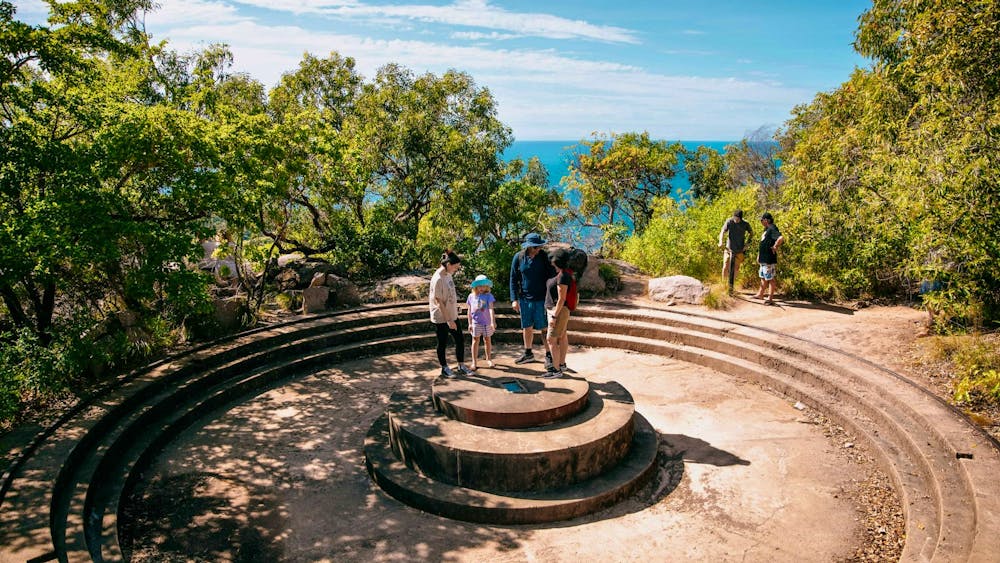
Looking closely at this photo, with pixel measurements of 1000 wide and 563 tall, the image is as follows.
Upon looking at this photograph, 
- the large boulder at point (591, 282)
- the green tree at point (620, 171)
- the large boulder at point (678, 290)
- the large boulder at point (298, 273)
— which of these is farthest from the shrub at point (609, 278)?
the green tree at point (620, 171)

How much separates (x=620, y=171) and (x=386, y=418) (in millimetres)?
19535

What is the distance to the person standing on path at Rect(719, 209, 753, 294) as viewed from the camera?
1175cm

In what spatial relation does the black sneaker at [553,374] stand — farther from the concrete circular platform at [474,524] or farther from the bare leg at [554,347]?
the concrete circular platform at [474,524]

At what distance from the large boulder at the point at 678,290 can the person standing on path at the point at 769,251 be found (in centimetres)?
115

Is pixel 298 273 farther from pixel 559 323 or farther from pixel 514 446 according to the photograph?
pixel 514 446

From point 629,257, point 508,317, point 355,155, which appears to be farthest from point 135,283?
point 629,257

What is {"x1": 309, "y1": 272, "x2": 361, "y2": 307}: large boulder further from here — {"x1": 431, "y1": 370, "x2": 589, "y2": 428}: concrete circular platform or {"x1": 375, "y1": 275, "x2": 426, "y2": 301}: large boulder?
{"x1": 431, "y1": 370, "x2": 589, "y2": 428}: concrete circular platform

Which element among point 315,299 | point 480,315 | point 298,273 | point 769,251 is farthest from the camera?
point 298,273

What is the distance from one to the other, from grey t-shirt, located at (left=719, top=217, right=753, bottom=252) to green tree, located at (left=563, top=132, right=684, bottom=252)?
507 inches

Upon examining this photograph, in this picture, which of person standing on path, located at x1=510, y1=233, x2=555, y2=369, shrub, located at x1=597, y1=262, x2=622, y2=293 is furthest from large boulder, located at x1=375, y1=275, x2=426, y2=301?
person standing on path, located at x1=510, y1=233, x2=555, y2=369

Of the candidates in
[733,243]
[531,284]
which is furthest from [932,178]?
[531,284]

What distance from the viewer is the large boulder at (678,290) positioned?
1186 centimetres

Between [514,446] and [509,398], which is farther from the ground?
[509,398]

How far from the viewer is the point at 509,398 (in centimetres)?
684
